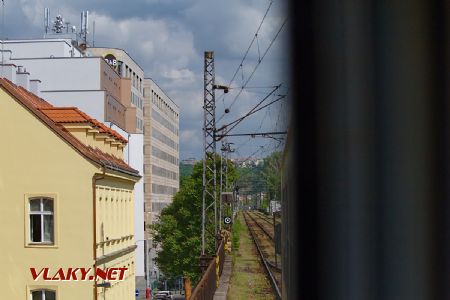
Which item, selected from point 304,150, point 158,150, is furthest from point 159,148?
point 304,150

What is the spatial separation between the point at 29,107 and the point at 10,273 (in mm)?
3124

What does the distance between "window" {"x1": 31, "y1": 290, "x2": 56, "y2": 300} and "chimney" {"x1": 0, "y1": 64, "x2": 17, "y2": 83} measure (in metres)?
5.44

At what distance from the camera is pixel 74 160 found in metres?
13.8

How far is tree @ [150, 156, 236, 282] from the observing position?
3250 cm

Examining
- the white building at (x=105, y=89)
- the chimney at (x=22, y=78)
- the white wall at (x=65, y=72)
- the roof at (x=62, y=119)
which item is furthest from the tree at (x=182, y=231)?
the roof at (x=62, y=119)

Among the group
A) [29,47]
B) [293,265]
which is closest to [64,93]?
[29,47]

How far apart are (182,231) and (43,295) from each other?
19.6 metres

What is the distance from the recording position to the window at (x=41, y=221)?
13297 millimetres

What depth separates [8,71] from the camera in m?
17.0

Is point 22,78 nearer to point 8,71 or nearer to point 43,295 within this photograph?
point 8,71

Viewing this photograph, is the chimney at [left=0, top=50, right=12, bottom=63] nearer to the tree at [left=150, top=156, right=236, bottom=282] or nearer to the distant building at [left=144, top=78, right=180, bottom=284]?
the tree at [left=150, top=156, right=236, bottom=282]

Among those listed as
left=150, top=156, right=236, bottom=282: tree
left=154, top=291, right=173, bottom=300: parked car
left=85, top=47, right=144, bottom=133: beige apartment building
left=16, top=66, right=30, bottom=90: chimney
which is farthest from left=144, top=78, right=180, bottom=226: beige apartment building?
left=16, top=66, right=30, bottom=90: chimney

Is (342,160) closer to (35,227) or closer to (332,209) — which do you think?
(332,209)

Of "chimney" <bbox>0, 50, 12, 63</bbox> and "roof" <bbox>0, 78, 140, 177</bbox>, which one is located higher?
"chimney" <bbox>0, 50, 12, 63</bbox>
